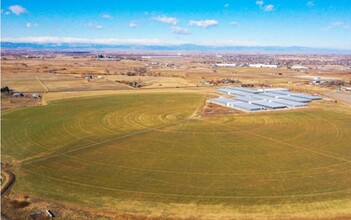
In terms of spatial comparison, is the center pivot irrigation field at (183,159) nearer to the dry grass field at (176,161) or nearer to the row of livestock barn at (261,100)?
the dry grass field at (176,161)

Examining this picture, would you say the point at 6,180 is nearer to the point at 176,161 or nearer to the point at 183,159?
the point at 176,161

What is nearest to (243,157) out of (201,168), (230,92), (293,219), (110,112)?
(201,168)

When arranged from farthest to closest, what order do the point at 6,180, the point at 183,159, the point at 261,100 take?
the point at 261,100
the point at 183,159
the point at 6,180

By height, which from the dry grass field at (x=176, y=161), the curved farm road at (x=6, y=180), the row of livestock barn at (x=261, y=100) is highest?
the row of livestock barn at (x=261, y=100)

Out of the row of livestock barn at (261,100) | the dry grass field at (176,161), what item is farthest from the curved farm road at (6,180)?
the row of livestock barn at (261,100)

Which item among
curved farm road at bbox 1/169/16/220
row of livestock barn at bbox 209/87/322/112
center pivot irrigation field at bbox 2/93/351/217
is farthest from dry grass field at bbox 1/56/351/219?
row of livestock barn at bbox 209/87/322/112

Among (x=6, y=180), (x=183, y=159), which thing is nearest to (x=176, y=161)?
(x=183, y=159)
